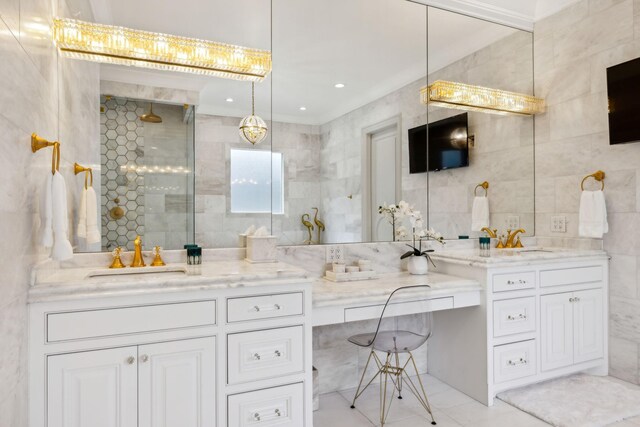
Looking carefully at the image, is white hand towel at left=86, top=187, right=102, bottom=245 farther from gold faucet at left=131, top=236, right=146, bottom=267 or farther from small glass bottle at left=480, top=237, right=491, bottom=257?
small glass bottle at left=480, top=237, right=491, bottom=257

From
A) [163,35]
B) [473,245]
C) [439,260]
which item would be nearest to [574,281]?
[473,245]

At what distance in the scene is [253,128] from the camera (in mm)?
2387

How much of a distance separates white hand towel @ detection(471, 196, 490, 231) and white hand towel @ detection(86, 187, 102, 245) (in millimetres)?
2582

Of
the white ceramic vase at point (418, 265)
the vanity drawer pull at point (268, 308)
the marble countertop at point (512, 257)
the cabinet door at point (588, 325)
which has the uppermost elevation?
the marble countertop at point (512, 257)

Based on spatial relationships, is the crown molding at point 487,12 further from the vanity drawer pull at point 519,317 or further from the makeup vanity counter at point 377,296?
the vanity drawer pull at point 519,317

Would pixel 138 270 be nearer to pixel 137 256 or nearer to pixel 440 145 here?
pixel 137 256

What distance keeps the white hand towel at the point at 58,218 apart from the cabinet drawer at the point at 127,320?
23 cm

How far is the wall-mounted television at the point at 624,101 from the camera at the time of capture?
8.13 ft

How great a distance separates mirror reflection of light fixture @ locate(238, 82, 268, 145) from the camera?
93.2 inches

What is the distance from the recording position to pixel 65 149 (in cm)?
188

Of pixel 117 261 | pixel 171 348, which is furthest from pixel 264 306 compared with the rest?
pixel 117 261

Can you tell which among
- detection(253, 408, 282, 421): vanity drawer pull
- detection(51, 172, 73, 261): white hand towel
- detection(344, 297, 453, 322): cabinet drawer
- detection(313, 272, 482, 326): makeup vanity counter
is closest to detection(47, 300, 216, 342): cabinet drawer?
detection(51, 172, 73, 261): white hand towel

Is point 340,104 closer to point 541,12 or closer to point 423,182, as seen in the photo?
point 423,182

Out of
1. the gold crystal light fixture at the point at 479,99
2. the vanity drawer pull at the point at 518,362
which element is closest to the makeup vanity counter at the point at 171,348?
the vanity drawer pull at the point at 518,362
